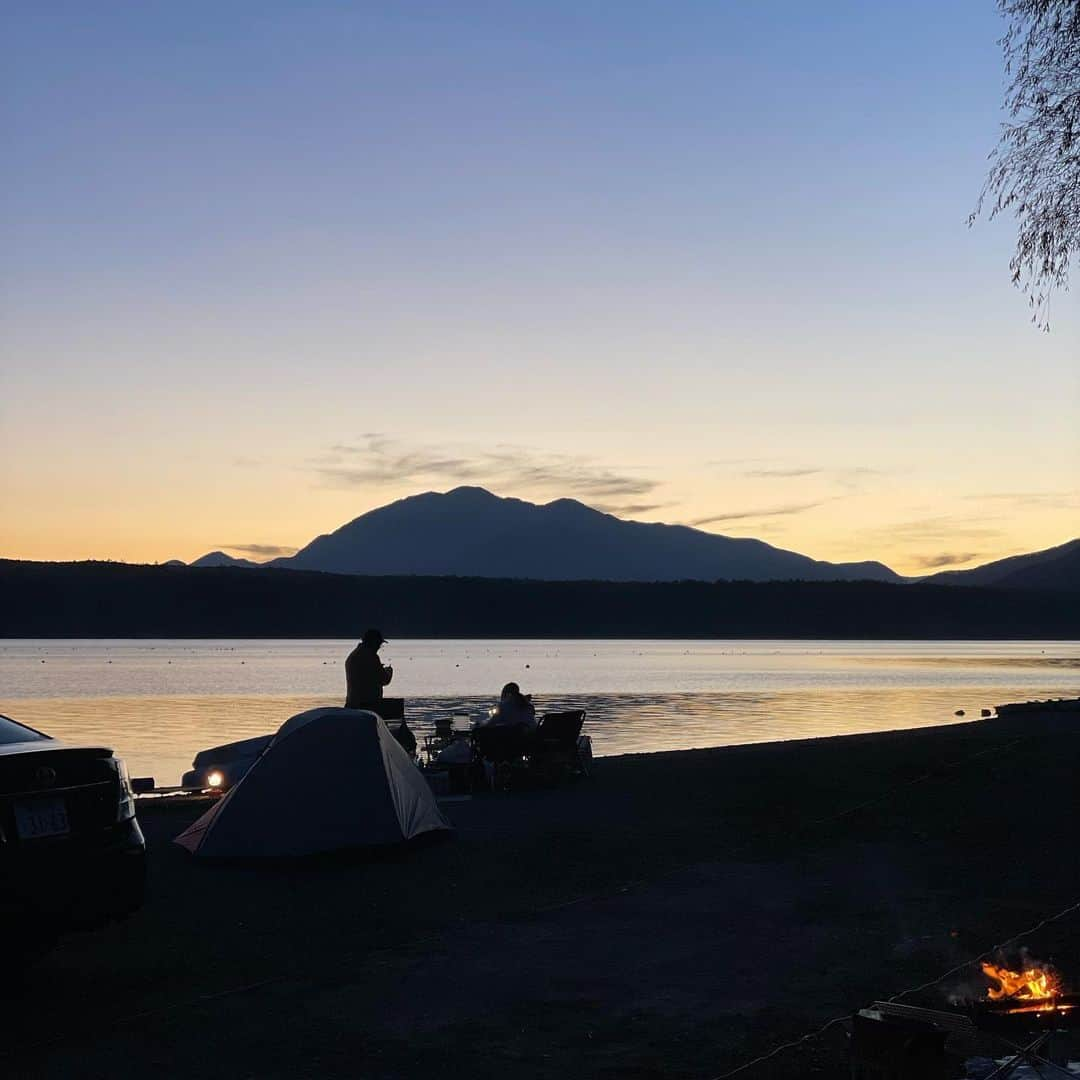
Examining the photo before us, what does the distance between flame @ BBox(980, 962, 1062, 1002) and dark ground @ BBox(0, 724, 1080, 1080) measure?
0.55 meters

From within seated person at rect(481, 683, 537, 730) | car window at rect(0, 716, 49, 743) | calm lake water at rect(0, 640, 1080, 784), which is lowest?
calm lake water at rect(0, 640, 1080, 784)

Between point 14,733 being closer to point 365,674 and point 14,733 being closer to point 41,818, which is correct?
point 41,818

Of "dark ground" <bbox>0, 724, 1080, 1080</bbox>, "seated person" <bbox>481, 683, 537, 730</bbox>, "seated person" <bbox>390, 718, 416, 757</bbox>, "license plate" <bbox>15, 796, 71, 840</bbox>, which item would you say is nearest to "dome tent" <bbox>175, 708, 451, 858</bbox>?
"dark ground" <bbox>0, 724, 1080, 1080</bbox>

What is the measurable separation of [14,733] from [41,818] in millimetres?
852

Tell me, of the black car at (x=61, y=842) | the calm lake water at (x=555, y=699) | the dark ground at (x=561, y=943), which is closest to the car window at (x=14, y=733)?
the black car at (x=61, y=842)

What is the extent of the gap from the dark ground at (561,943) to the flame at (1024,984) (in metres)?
0.55

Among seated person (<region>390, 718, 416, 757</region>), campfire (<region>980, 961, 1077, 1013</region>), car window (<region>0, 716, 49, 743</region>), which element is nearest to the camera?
campfire (<region>980, 961, 1077, 1013</region>)

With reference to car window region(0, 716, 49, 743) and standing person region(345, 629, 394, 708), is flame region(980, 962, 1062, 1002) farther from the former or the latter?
standing person region(345, 629, 394, 708)

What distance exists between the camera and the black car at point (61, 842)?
288 inches

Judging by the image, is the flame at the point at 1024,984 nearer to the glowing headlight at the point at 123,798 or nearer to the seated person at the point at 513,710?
the glowing headlight at the point at 123,798

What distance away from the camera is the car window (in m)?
8.00

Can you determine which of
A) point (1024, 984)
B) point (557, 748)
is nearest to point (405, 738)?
point (557, 748)

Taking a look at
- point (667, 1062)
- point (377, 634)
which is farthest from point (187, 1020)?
point (377, 634)

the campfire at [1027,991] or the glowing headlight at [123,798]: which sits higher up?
the glowing headlight at [123,798]
